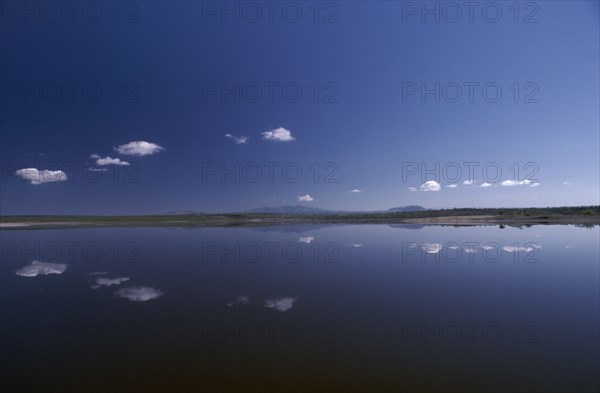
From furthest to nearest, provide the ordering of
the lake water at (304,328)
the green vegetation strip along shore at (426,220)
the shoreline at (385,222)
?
1. the green vegetation strip along shore at (426,220)
2. the shoreline at (385,222)
3. the lake water at (304,328)

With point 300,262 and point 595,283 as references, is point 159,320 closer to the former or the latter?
point 300,262

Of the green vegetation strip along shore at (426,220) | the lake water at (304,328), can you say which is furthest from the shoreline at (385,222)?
the lake water at (304,328)

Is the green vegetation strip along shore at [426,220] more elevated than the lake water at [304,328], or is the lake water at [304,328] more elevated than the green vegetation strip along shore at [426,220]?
the green vegetation strip along shore at [426,220]

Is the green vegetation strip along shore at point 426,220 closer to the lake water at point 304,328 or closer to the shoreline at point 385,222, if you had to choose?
the shoreline at point 385,222

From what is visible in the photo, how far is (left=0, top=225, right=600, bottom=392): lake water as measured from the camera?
684 centimetres

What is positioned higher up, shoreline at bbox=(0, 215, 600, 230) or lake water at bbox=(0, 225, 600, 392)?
shoreline at bbox=(0, 215, 600, 230)

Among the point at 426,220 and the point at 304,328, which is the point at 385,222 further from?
the point at 304,328

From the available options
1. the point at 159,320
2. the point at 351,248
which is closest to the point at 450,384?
the point at 159,320

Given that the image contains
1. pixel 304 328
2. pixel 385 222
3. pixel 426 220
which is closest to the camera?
pixel 304 328

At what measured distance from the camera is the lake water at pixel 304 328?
6.84 metres

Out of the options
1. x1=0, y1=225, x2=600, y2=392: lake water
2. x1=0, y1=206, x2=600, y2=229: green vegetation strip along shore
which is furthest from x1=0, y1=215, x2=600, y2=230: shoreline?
x1=0, y1=225, x2=600, y2=392: lake water

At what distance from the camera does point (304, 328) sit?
9.51 metres

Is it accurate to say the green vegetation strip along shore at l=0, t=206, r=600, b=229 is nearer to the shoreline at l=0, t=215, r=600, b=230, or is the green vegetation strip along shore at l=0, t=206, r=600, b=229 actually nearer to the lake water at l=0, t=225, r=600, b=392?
the shoreline at l=0, t=215, r=600, b=230

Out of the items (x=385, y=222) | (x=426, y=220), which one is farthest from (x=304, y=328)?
(x=426, y=220)
